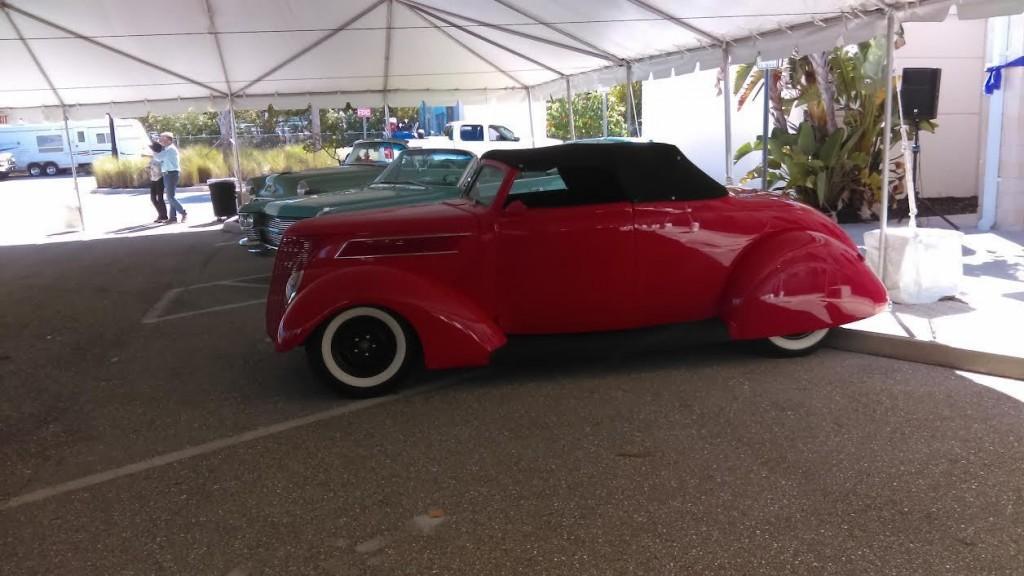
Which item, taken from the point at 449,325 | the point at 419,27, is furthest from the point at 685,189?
the point at 419,27

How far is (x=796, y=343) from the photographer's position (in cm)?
566

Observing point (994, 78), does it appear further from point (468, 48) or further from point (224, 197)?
point (224, 197)

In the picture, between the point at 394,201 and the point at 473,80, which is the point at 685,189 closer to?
the point at 394,201

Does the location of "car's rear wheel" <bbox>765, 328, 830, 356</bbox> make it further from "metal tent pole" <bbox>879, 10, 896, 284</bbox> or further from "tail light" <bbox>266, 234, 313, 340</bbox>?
"tail light" <bbox>266, 234, 313, 340</bbox>

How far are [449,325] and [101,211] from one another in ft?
63.8

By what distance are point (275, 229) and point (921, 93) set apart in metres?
8.56

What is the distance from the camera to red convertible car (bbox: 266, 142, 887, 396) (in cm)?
508

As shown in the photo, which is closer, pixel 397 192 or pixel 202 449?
pixel 202 449

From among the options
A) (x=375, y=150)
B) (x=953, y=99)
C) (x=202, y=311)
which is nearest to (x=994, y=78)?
(x=953, y=99)

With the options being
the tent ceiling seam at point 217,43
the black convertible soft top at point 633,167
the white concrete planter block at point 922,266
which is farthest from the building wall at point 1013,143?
the tent ceiling seam at point 217,43

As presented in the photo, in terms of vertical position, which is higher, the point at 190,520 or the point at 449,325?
the point at 449,325

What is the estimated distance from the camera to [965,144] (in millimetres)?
13617

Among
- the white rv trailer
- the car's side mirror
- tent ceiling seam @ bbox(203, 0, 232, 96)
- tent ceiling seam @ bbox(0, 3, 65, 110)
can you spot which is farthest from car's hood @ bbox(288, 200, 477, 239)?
the white rv trailer

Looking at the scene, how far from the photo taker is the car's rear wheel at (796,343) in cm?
561
